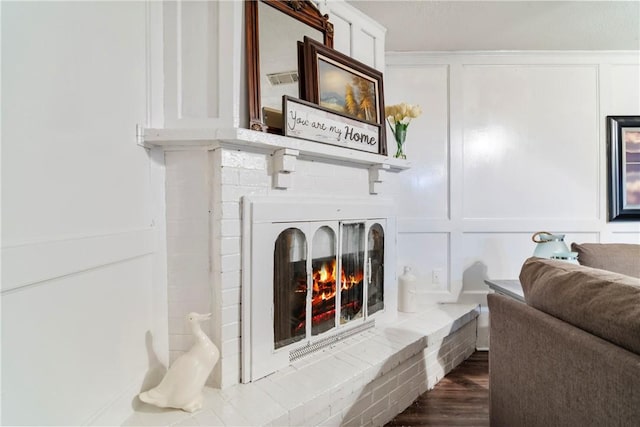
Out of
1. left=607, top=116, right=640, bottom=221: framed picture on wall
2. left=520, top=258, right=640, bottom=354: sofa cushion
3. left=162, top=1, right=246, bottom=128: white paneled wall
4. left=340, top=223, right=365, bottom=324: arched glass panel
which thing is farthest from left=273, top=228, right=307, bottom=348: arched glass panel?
left=607, top=116, right=640, bottom=221: framed picture on wall

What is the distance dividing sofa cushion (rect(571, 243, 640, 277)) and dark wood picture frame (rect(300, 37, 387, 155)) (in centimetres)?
165

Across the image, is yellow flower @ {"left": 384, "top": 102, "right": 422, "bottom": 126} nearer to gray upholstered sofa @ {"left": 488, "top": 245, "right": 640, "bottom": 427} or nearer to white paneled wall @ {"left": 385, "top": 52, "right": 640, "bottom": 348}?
white paneled wall @ {"left": 385, "top": 52, "right": 640, "bottom": 348}

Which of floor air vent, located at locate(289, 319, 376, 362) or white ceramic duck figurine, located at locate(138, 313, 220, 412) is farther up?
white ceramic duck figurine, located at locate(138, 313, 220, 412)

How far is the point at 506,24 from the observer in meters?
2.32

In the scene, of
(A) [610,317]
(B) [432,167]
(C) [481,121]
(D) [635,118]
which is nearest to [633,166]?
(D) [635,118]

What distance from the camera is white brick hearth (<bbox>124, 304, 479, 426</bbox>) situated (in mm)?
1240

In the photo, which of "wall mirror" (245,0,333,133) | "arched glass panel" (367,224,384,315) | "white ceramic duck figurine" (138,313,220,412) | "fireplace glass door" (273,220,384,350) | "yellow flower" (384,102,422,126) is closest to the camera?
"white ceramic duck figurine" (138,313,220,412)

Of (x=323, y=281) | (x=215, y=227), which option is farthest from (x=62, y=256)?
(x=323, y=281)

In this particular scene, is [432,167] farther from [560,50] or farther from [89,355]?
[89,355]

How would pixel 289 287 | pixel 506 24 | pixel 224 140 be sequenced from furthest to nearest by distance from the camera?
pixel 506 24
pixel 289 287
pixel 224 140

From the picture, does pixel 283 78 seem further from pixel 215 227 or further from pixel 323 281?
pixel 323 281

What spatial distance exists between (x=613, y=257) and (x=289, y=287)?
2.27m

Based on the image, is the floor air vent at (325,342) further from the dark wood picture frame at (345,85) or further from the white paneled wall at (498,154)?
the dark wood picture frame at (345,85)

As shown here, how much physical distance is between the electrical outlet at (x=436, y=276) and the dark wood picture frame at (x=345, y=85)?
1255 mm
